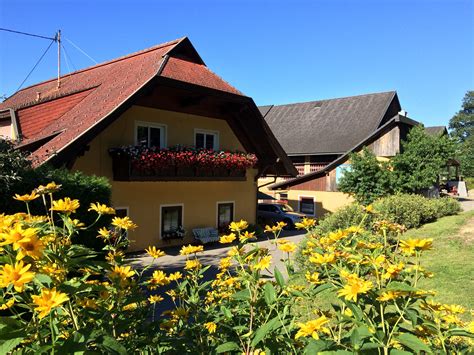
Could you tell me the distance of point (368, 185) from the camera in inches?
757

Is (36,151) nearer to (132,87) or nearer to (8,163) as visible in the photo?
(132,87)

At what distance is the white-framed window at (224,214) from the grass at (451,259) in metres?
7.20

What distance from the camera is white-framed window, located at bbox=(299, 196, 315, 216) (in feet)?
74.6

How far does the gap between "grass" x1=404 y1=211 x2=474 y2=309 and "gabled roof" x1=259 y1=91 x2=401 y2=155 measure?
13.1 meters

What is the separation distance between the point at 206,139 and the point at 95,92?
4.41 metres

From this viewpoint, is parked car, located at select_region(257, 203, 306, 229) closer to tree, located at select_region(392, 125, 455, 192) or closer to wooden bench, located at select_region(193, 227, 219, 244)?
wooden bench, located at select_region(193, 227, 219, 244)

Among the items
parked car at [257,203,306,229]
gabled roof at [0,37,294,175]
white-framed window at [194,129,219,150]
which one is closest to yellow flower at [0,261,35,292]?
gabled roof at [0,37,294,175]

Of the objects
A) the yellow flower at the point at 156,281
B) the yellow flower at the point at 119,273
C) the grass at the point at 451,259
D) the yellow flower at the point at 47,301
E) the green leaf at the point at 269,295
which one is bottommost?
the grass at the point at 451,259

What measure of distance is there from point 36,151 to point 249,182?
8683 millimetres

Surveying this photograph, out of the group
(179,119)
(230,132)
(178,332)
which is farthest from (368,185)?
(178,332)

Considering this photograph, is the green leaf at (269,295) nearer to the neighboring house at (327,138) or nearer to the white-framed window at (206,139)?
the white-framed window at (206,139)

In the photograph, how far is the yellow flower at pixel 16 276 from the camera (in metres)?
1.18

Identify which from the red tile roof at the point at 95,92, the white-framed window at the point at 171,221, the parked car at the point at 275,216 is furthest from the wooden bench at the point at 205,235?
the red tile roof at the point at 95,92

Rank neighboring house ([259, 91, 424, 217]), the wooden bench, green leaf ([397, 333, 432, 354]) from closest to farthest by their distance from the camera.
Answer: green leaf ([397, 333, 432, 354]) < the wooden bench < neighboring house ([259, 91, 424, 217])
